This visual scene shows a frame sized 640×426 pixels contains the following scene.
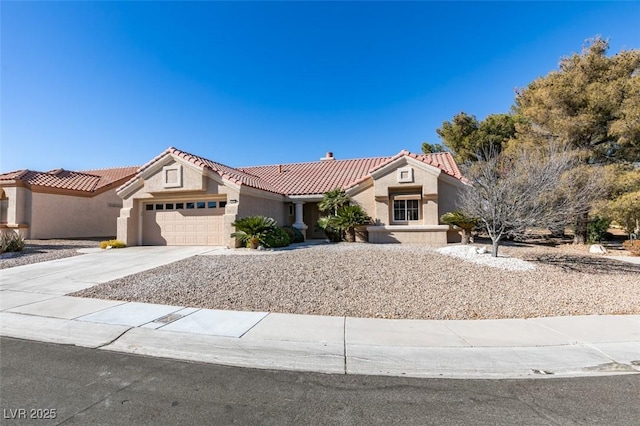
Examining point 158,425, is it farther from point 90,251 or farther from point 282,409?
point 90,251

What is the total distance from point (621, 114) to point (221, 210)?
68.4 ft

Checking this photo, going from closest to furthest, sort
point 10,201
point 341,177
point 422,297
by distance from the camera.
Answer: point 422,297 < point 10,201 < point 341,177

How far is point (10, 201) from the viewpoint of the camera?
19969 mm

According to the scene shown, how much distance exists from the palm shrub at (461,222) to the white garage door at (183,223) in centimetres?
1139

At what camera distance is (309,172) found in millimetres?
24156

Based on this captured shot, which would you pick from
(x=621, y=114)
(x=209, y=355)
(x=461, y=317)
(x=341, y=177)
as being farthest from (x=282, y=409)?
(x=621, y=114)

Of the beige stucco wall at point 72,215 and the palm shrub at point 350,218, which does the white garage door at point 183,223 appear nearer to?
the palm shrub at point 350,218

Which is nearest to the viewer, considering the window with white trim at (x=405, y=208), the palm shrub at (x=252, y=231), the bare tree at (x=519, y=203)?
the bare tree at (x=519, y=203)

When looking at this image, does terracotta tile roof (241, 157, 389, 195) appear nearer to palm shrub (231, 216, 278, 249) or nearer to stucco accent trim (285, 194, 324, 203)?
stucco accent trim (285, 194, 324, 203)

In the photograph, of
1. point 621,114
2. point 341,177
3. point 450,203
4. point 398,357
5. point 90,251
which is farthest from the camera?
point 341,177

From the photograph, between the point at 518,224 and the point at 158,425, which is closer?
the point at 158,425

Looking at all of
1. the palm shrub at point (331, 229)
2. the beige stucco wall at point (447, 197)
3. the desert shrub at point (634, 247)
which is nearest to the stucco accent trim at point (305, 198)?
the palm shrub at point (331, 229)

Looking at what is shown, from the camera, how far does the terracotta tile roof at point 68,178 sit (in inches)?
806

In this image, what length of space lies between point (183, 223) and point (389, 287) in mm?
12892
